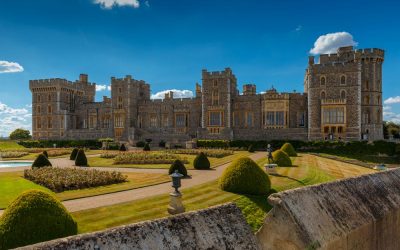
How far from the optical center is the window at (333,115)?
45469 millimetres

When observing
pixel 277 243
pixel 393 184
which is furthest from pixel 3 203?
pixel 393 184

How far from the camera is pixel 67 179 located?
1741cm

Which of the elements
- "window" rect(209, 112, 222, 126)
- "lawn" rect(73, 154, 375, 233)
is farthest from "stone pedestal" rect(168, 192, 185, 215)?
"window" rect(209, 112, 222, 126)

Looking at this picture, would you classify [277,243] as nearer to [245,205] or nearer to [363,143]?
[245,205]

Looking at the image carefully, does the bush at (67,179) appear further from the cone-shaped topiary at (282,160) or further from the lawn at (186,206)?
the cone-shaped topiary at (282,160)

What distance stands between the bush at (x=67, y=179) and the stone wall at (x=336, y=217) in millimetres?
13703

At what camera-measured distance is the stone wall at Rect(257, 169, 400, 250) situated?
16.9 feet

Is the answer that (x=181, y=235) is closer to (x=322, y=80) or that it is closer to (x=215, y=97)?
(x=322, y=80)

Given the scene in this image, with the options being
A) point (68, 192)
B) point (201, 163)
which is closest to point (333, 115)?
point (201, 163)

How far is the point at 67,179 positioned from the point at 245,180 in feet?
31.7

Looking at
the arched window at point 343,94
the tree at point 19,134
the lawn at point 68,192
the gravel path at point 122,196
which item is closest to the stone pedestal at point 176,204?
the gravel path at point 122,196

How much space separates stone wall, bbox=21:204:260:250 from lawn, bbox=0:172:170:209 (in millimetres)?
11782

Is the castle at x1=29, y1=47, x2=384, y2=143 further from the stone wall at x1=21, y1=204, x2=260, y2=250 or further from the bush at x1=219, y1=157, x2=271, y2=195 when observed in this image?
the stone wall at x1=21, y1=204, x2=260, y2=250

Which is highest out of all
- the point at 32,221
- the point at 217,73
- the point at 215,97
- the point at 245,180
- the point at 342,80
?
the point at 217,73
